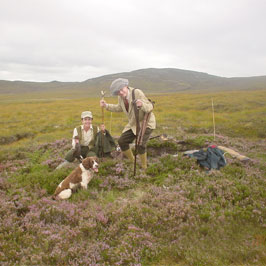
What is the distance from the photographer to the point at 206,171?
25.5ft

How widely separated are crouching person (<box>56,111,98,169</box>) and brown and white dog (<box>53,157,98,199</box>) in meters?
1.66

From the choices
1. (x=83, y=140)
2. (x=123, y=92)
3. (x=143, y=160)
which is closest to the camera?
(x=123, y=92)

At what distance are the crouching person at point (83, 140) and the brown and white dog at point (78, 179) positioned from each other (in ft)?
5.43

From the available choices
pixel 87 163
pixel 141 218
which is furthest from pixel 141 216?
pixel 87 163

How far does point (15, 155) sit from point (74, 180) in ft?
21.1

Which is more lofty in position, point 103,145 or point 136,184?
point 103,145

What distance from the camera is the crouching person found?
27.6 feet

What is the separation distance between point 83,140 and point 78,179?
7.95 ft

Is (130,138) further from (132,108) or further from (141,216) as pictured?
(141,216)

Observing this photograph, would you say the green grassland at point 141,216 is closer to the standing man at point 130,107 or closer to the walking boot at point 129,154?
the walking boot at point 129,154

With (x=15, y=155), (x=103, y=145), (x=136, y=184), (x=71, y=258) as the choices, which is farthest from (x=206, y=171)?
(x=15, y=155)

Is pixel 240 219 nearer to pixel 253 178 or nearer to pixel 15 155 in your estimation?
pixel 253 178

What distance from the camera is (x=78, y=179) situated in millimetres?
6777

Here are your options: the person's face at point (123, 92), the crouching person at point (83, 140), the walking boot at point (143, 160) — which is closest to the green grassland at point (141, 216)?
the walking boot at point (143, 160)
